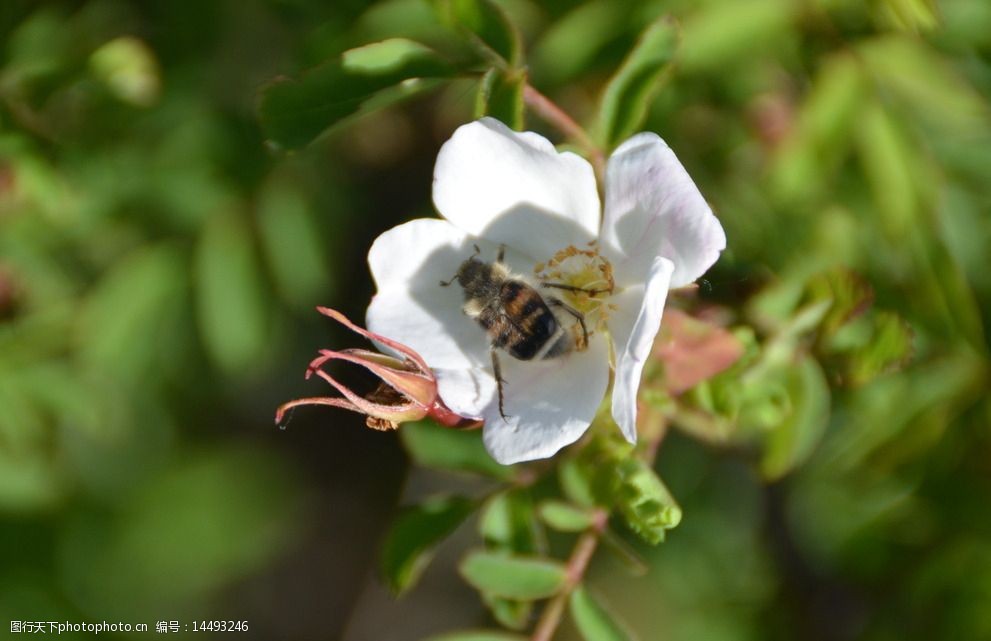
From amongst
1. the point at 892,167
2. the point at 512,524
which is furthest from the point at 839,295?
the point at 512,524

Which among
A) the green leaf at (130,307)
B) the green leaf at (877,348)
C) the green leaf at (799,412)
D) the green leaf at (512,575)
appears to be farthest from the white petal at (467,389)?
the green leaf at (130,307)

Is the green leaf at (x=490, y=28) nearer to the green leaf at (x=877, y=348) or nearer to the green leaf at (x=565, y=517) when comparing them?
the green leaf at (x=565, y=517)

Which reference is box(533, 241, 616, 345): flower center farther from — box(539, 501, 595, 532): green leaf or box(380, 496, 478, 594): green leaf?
box(380, 496, 478, 594): green leaf

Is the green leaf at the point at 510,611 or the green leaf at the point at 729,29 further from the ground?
the green leaf at the point at 729,29

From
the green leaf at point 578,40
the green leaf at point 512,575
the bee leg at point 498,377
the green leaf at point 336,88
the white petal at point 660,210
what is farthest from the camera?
the green leaf at point 578,40

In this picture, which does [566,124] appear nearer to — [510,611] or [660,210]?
[660,210]

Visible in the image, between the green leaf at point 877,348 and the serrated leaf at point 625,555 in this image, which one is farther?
the green leaf at point 877,348
